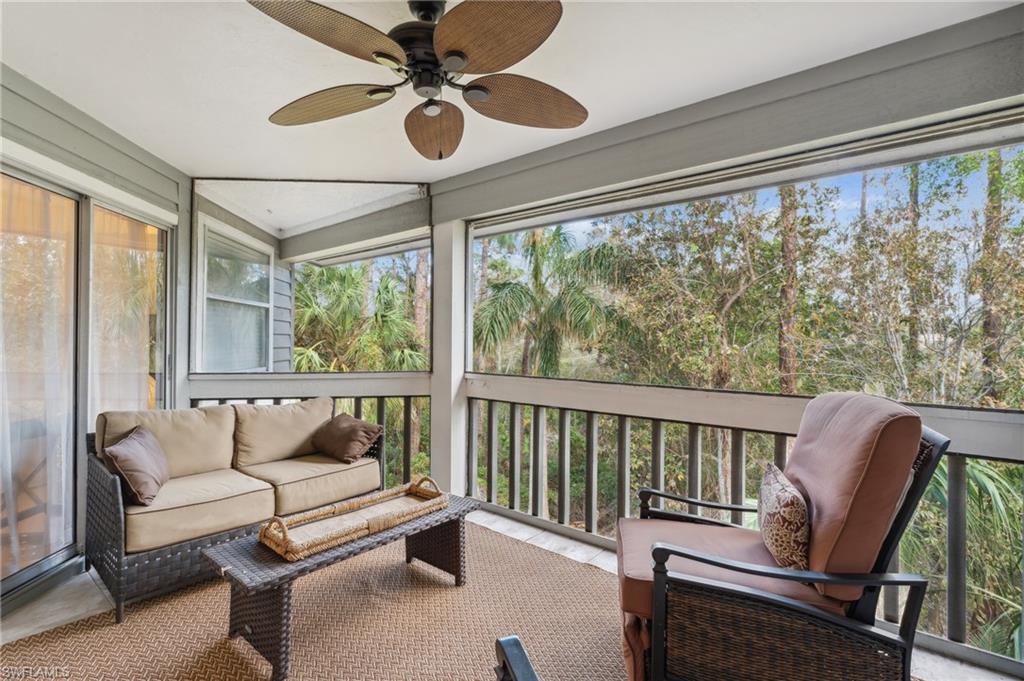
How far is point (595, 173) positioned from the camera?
2.95 metres

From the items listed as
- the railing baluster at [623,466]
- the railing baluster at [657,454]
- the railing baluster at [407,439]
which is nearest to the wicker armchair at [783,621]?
the railing baluster at [657,454]

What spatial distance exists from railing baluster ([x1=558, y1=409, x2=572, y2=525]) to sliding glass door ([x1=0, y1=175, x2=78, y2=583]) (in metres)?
2.91

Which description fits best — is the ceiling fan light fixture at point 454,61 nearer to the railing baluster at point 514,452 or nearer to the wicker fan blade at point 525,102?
the wicker fan blade at point 525,102

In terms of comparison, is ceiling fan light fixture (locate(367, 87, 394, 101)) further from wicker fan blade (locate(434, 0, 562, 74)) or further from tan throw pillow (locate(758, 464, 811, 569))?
tan throw pillow (locate(758, 464, 811, 569))

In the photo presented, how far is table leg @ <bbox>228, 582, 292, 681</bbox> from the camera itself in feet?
5.82

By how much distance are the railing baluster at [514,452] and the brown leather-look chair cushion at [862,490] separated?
7.15ft

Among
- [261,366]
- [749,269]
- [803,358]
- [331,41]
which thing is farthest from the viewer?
[261,366]

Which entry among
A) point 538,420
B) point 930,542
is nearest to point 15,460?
point 538,420

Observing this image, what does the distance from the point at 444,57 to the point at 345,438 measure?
A: 2.38 metres

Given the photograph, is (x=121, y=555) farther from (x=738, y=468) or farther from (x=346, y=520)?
(x=738, y=468)

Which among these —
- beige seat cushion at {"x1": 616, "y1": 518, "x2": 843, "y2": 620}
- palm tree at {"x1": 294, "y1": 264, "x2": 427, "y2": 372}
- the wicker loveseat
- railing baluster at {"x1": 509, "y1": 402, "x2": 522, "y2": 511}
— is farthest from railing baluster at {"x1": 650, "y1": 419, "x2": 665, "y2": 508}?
palm tree at {"x1": 294, "y1": 264, "x2": 427, "y2": 372}

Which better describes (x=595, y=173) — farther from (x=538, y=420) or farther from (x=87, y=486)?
(x=87, y=486)

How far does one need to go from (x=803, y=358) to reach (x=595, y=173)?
160 cm

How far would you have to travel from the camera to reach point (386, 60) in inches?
63.4
